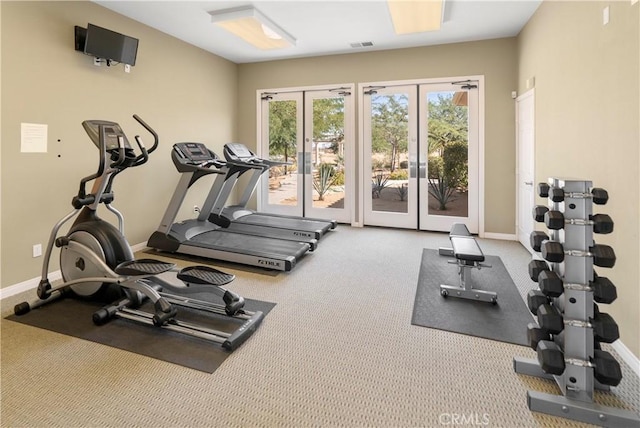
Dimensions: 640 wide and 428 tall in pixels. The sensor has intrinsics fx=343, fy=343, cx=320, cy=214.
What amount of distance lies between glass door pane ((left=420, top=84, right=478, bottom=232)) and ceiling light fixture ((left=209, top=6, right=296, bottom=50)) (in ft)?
7.82

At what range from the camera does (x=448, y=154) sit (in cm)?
552

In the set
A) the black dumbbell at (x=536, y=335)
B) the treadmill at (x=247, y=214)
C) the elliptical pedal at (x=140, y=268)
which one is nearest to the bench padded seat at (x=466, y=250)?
the black dumbbell at (x=536, y=335)

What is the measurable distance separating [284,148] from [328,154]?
2.96 ft

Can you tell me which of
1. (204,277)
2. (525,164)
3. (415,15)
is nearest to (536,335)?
(204,277)

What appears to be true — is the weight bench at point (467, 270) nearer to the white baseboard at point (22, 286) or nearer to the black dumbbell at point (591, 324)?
the black dumbbell at point (591, 324)

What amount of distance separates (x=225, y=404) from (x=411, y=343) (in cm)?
126

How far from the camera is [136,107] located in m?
4.47

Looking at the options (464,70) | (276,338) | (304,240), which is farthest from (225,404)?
(464,70)

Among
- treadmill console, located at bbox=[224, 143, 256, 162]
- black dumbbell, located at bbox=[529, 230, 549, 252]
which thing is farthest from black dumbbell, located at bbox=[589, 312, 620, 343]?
treadmill console, located at bbox=[224, 143, 256, 162]

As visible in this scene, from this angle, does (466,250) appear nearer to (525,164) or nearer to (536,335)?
(536,335)

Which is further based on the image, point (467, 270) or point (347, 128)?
point (347, 128)

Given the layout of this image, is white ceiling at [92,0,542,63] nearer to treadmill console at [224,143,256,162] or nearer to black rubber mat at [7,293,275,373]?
treadmill console at [224,143,256,162]

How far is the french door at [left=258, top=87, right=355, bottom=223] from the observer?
6.12 m

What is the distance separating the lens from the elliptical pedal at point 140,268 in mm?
2574
